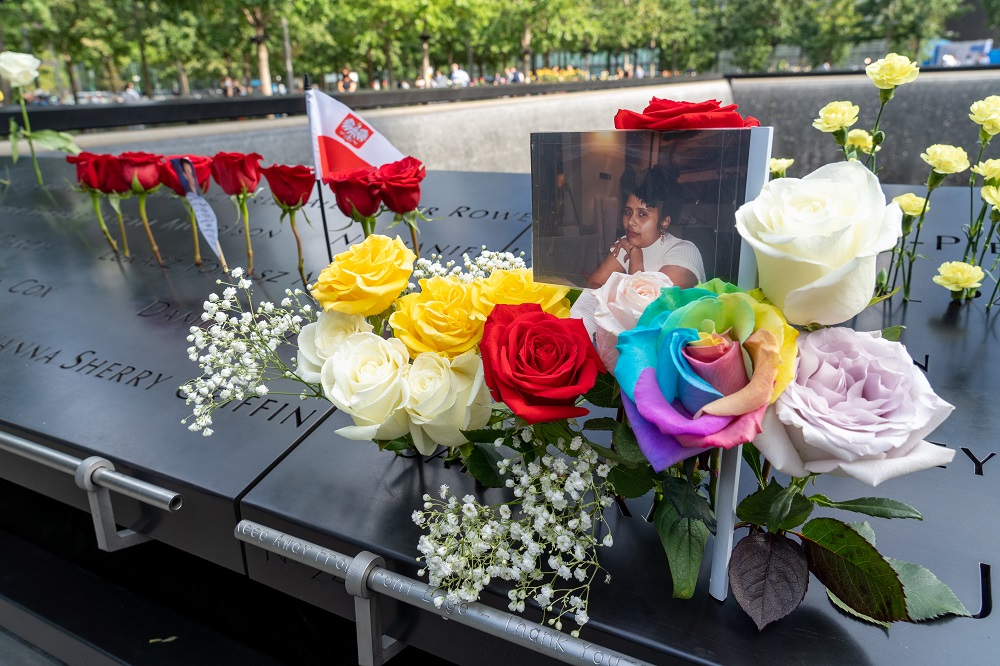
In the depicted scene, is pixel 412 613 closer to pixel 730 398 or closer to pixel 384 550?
pixel 384 550

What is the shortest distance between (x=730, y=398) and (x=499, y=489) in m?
0.65

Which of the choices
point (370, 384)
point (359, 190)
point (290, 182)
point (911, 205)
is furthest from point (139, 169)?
point (911, 205)

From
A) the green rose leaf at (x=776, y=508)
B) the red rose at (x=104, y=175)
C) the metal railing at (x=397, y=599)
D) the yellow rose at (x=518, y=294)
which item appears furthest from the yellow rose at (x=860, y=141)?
the red rose at (x=104, y=175)

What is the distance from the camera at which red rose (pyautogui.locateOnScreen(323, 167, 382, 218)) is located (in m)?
1.84

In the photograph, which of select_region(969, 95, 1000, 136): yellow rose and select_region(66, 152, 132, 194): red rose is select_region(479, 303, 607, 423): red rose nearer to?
select_region(969, 95, 1000, 136): yellow rose

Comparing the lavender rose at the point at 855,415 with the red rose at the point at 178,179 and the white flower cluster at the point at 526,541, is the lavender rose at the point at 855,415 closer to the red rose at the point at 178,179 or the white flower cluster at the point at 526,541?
the white flower cluster at the point at 526,541

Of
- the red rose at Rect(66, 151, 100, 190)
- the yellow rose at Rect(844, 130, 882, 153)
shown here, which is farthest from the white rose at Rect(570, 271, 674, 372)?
the red rose at Rect(66, 151, 100, 190)

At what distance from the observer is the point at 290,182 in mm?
2109

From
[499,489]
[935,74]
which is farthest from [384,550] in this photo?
[935,74]

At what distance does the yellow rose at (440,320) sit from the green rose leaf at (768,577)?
0.50m

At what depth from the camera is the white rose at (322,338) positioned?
1223 millimetres

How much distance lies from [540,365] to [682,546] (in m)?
0.34

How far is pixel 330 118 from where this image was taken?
2066 millimetres

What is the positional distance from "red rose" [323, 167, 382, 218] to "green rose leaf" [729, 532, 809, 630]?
4.26 ft
